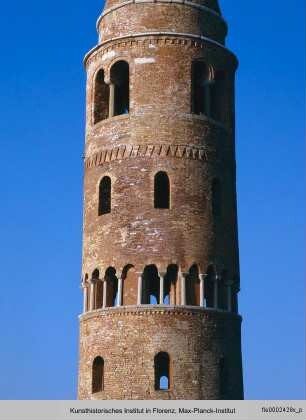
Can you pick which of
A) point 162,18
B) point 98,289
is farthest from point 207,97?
point 98,289

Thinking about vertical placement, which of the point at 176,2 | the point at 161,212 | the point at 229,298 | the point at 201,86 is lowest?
the point at 229,298

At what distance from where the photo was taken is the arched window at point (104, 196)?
2844 cm

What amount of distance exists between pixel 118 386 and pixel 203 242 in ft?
16.3

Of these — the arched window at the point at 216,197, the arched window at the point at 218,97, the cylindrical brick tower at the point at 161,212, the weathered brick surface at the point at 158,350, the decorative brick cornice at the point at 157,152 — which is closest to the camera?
the weathered brick surface at the point at 158,350

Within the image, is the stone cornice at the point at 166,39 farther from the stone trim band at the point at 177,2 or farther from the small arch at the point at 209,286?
the small arch at the point at 209,286

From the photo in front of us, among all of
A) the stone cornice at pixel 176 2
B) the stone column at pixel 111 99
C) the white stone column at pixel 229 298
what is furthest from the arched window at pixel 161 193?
the stone cornice at pixel 176 2

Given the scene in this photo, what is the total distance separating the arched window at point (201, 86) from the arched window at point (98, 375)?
8329mm

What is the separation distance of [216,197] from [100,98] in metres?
5.19

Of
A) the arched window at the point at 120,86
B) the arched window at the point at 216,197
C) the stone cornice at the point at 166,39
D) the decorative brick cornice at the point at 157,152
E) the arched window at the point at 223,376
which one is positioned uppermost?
the stone cornice at the point at 166,39

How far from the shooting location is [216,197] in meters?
28.5

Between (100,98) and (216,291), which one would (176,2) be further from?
(216,291)

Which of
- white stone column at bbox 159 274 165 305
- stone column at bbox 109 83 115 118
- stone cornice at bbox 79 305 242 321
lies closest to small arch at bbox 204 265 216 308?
stone cornice at bbox 79 305 242 321
